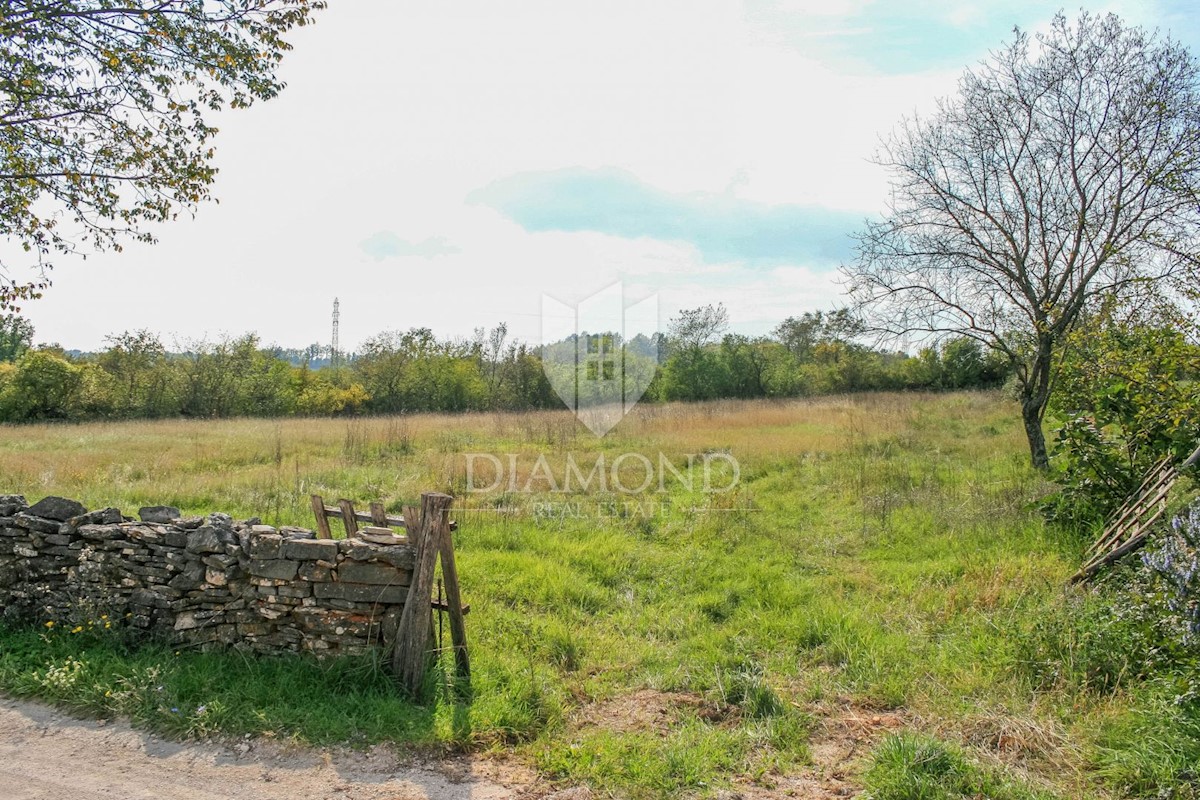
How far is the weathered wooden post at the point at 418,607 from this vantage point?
4234 millimetres

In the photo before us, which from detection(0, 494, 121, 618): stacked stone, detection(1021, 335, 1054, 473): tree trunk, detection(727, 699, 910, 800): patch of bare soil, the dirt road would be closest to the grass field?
detection(727, 699, 910, 800): patch of bare soil

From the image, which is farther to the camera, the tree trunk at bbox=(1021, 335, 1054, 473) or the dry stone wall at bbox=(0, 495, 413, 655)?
the tree trunk at bbox=(1021, 335, 1054, 473)

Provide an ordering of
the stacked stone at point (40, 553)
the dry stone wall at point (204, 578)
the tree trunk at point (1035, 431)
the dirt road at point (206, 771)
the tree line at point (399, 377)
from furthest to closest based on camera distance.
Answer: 1. the tree line at point (399, 377)
2. the tree trunk at point (1035, 431)
3. the stacked stone at point (40, 553)
4. the dry stone wall at point (204, 578)
5. the dirt road at point (206, 771)

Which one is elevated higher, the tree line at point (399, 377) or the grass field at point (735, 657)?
the tree line at point (399, 377)

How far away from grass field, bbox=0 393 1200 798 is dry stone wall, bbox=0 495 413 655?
0.22m

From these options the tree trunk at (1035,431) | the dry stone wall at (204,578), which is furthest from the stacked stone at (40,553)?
the tree trunk at (1035,431)

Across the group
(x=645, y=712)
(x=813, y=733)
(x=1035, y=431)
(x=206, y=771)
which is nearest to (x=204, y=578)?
(x=206, y=771)

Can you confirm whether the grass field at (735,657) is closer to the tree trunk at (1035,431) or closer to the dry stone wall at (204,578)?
the dry stone wall at (204,578)

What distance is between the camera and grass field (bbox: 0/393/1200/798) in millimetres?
3566

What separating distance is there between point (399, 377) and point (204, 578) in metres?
33.2

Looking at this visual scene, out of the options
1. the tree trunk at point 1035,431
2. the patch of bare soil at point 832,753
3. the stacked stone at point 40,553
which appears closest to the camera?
the patch of bare soil at point 832,753

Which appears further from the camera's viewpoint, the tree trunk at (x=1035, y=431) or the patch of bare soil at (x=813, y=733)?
the tree trunk at (x=1035, y=431)

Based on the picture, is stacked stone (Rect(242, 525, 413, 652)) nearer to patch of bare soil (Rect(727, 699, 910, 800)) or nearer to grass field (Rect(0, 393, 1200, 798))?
grass field (Rect(0, 393, 1200, 798))

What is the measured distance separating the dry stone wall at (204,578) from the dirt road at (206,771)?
867mm
